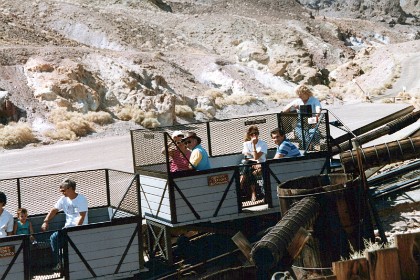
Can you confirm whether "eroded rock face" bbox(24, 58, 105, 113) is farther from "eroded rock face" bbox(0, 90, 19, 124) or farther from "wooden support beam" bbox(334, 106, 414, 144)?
"wooden support beam" bbox(334, 106, 414, 144)

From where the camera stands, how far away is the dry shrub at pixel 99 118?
32812mm

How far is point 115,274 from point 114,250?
32 centimetres

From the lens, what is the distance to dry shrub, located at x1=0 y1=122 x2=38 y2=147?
2858 centimetres

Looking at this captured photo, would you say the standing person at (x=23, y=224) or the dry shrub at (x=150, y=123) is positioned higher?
the dry shrub at (x=150, y=123)

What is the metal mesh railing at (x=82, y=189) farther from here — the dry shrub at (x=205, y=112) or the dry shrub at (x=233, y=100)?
the dry shrub at (x=233, y=100)

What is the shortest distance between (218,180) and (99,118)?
24196 mm

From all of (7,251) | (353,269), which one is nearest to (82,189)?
(7,251)

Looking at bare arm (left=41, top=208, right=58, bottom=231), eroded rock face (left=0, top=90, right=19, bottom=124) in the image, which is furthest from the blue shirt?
eroded rock face (left=0, top=90, right=19, bottom=124)

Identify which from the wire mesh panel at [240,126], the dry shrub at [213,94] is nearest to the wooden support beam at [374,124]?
the wire mesh panel at [240,126]

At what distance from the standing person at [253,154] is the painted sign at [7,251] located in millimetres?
3726

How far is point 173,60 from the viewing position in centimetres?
5559

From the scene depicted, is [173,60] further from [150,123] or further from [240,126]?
[240,126]

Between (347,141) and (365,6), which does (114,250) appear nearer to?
(347,141)

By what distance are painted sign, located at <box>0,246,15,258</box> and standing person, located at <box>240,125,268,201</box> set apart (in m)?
3.73
